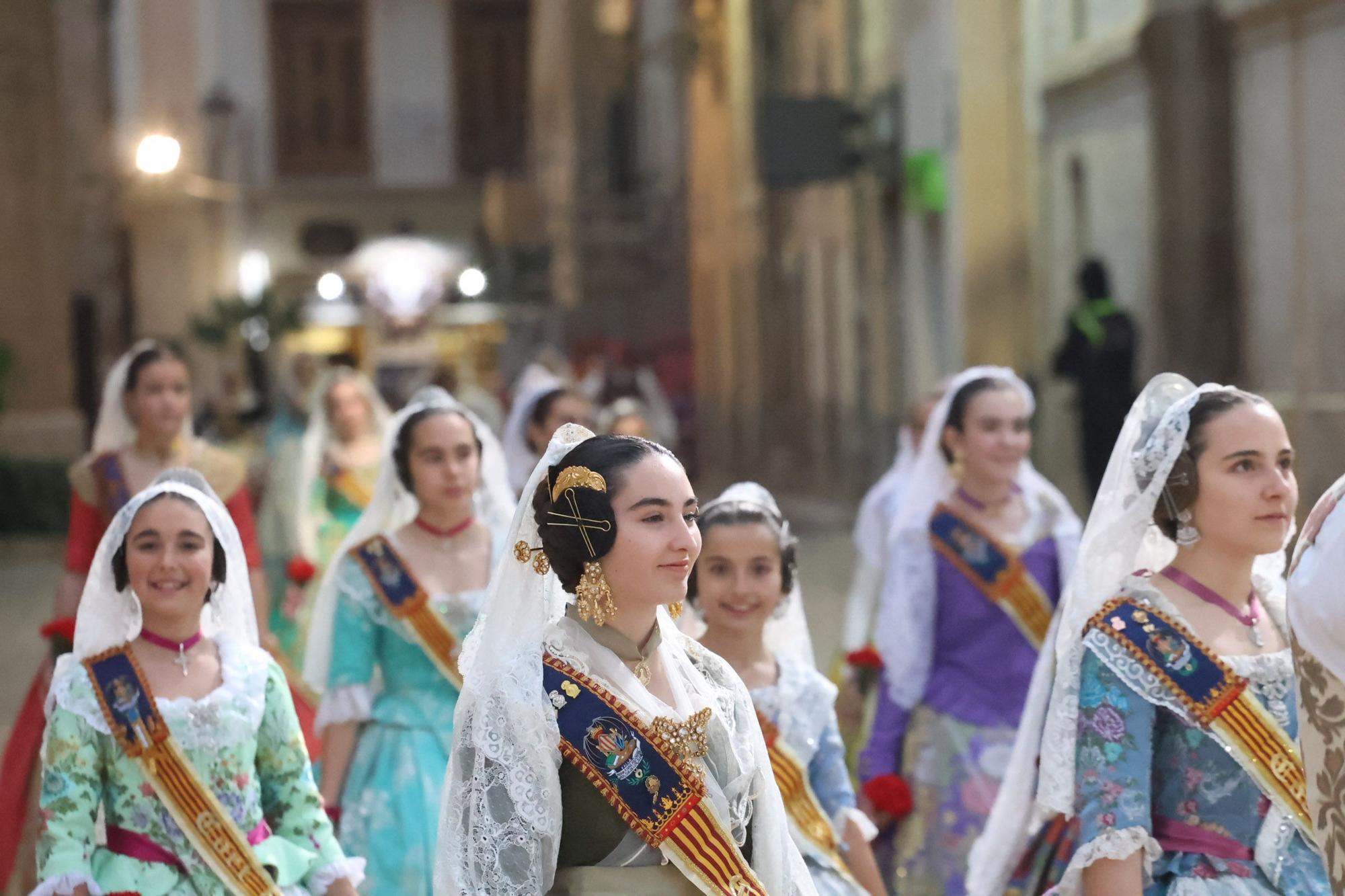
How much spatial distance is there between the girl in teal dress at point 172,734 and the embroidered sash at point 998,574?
2.34 m

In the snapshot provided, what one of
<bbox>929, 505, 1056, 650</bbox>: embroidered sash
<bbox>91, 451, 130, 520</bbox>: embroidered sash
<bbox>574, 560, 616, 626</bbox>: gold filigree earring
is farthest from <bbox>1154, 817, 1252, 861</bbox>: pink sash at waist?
<bbox>91, 451, 130, 520</bbox>: embroidered sash

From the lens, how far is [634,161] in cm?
3475

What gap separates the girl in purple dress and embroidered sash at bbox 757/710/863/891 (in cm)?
114

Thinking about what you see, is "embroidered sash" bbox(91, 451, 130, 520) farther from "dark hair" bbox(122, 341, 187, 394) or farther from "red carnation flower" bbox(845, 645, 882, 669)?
"red carnation flower" bbox(845, 645, 882, 669)

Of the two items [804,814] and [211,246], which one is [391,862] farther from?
[211,246]

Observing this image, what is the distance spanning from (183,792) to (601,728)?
53.9 inches

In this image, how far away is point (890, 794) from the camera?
588 centimetres

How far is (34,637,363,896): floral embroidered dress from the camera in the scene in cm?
432

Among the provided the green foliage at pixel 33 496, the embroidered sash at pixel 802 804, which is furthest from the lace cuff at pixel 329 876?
the green foliage at pixel 33 496

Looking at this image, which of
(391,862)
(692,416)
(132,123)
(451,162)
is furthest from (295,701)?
(451,162)

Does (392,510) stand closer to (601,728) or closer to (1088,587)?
(1088,587)

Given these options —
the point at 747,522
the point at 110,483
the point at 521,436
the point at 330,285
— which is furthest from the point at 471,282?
the point at 747,522

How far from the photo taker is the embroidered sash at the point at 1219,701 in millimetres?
3859

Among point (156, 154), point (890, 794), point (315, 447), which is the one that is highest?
point (156, 154)
